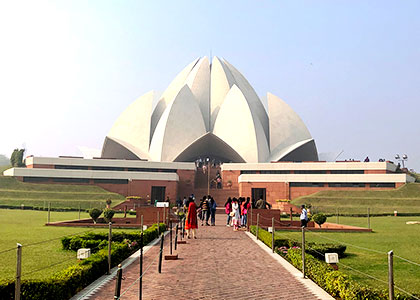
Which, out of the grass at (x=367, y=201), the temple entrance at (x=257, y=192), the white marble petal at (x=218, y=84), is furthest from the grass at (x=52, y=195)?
the white marble petal at (x=218, y=84)

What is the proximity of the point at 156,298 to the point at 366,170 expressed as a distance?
94.4 ft

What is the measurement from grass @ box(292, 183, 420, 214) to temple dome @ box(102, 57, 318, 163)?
10.3m

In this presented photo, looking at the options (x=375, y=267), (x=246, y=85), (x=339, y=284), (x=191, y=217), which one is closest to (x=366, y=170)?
(x=246, y=85)

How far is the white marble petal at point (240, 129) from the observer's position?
37594mm

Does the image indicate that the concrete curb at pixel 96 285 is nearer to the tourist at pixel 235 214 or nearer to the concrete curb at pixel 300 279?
the concrete curb at pixel 300 279

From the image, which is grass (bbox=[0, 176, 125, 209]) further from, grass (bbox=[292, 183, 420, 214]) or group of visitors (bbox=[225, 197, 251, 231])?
grass (bbox=[292, 183, 420, 214])

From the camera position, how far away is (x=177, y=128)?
3803 cm

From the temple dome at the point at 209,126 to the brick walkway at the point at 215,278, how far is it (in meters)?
29.1

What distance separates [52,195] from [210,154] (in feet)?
62.9

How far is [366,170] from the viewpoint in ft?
101

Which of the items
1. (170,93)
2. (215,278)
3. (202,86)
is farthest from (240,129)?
(215,278)

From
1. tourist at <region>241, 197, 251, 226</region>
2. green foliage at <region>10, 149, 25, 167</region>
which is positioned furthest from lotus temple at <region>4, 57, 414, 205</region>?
tourist at <region>241, 197, 251, 226</region>

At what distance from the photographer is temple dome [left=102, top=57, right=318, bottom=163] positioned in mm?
37906

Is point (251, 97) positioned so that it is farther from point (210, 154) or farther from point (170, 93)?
point (170, 93)
